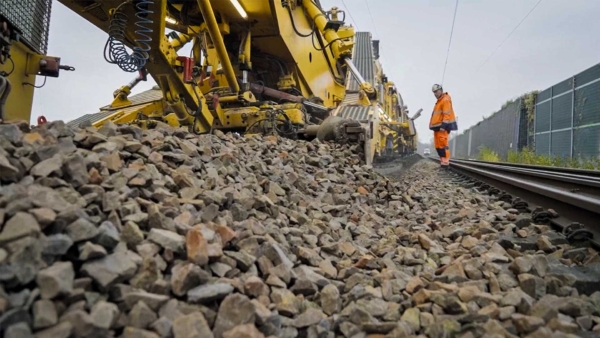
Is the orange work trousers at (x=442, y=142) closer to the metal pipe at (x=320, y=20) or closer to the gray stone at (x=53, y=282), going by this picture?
the metal pipe at (x=320, y=20)

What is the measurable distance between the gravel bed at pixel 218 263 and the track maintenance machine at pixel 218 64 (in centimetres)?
130

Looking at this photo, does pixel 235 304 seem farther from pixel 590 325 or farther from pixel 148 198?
pixel 590 325

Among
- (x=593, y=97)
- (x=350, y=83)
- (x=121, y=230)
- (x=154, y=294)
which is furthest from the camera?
(x=593, y=97)

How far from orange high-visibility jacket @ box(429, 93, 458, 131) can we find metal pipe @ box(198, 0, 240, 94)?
4.44 metres

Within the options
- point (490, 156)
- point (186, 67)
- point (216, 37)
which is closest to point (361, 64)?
point (216, 37)

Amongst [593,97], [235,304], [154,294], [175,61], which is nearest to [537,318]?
[235,304]

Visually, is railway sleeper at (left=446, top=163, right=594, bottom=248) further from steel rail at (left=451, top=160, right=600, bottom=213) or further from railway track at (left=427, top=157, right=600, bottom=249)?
steel rail at (left=451, top=160, right=600, bottom=213)

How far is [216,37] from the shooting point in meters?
5.14

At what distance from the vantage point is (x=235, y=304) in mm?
1363

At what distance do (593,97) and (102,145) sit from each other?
11719 mm

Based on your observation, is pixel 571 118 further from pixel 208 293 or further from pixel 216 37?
pixel 208 293

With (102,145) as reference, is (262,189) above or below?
below

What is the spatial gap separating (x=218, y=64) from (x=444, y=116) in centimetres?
467

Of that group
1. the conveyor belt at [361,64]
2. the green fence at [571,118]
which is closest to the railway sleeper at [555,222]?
the conveyor belt at [361,64]
